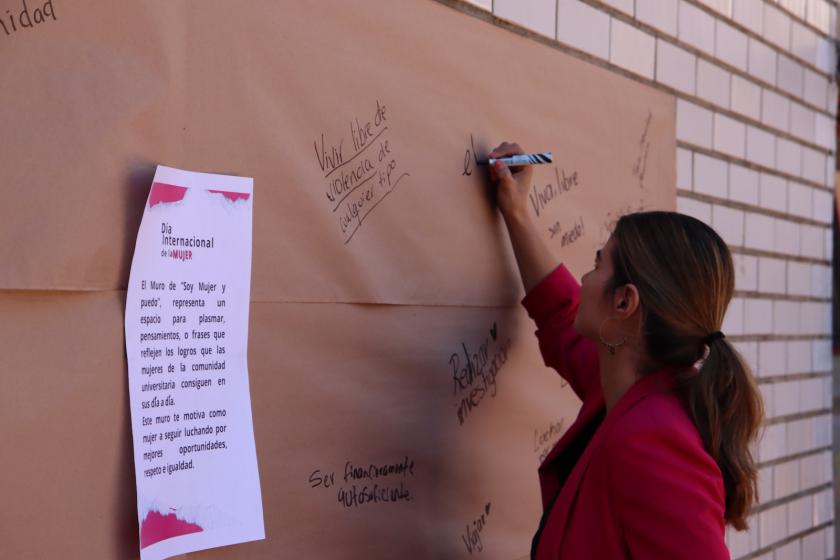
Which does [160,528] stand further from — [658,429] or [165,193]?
[658,429]

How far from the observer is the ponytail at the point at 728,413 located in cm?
163

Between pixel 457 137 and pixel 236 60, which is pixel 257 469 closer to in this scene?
pixel 236 60

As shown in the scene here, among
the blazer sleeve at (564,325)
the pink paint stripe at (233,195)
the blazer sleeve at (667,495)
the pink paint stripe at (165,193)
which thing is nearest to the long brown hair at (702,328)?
the blazer sleeve at (667,495)

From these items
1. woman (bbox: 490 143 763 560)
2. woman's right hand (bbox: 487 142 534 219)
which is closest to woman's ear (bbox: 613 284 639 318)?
woman (bbox: 490 143 763 560)

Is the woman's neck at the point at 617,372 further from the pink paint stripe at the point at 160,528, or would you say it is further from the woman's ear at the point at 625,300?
the pink paint stripe at the point at 160,528

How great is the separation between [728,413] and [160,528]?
0.98m

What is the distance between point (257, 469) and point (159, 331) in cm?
29

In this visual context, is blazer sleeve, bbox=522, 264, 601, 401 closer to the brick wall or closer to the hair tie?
the hair tie

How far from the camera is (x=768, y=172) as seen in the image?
133 inches

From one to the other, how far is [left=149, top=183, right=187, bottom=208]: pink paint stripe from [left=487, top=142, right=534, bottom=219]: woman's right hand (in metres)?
0.81

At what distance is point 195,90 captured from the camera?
1.40m

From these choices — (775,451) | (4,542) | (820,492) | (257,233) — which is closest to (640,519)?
(257,233)

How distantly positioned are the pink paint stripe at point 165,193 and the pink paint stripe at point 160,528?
1.46 ft

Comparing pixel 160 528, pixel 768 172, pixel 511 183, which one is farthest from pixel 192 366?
pixel 768 172
